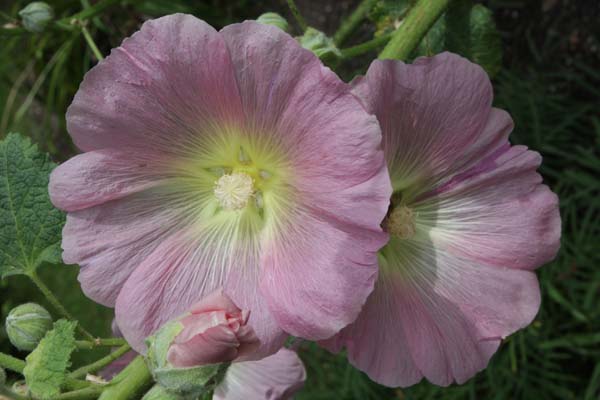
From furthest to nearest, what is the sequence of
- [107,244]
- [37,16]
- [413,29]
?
[37,16]
[413,29]
[107,244]

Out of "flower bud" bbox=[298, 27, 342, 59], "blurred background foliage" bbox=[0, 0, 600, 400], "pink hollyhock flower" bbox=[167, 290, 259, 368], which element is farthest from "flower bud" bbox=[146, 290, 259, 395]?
"blurred background foliage" bbox=[0, 0, 600, 400]

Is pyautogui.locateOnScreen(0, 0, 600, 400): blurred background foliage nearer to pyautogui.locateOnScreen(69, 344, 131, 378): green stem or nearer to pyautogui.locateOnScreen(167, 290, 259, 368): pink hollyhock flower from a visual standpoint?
pyautogui.locateOnScreen(69, 344, 131, 378): green stem

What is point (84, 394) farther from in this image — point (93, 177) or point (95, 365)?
point (93, 177)

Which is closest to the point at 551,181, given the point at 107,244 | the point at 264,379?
the point at 264,379

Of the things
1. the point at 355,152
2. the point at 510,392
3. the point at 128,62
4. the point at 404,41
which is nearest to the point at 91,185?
the point at 128,62

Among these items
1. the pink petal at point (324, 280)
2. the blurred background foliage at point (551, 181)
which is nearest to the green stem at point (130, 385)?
the pink petal at point (324, 280)

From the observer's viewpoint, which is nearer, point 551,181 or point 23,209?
point 23,209
